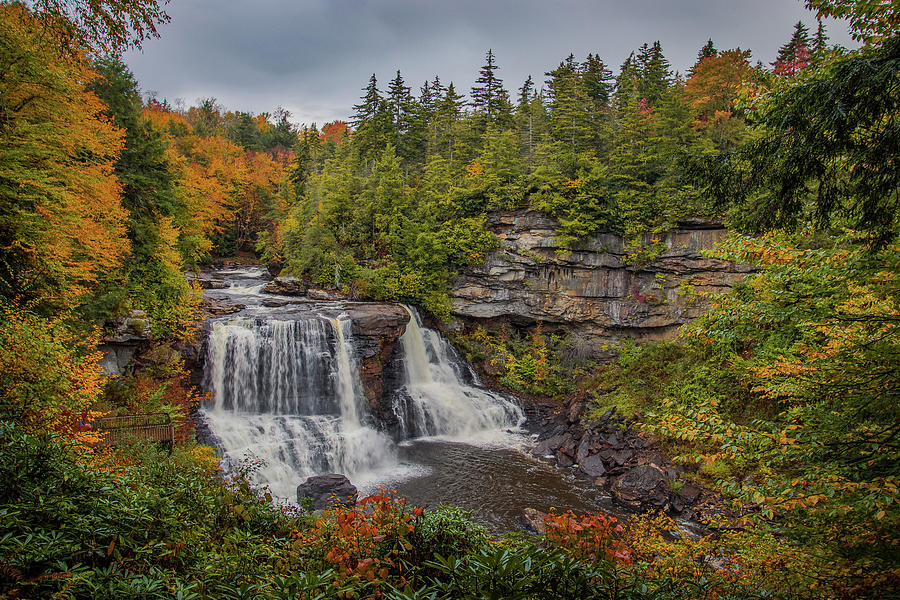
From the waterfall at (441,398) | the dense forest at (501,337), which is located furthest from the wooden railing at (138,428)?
the waterfall at (441,398)

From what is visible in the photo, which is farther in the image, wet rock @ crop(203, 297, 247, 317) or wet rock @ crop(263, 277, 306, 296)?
wet rock @ crop(263, 277, 306, 296)

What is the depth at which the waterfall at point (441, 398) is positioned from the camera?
18.8 metres

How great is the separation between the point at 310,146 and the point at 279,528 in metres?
39.5

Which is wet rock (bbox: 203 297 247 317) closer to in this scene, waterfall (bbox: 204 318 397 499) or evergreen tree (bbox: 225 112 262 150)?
waterfall (bbox: 204 318 397 499)

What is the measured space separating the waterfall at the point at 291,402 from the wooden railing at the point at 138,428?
2192 millimetres

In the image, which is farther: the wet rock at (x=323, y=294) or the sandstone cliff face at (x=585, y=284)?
the wet rock at (x=323, y=294)

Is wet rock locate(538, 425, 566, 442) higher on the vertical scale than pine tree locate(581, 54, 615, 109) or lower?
lower

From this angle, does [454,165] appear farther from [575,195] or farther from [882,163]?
[882,163]

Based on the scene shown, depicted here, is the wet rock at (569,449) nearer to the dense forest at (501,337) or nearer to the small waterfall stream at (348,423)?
the small waterfall stream at (348,423)

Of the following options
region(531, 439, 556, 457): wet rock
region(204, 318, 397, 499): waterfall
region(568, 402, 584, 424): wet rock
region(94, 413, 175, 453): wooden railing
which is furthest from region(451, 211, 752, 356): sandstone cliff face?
region(94, 413, 175, 453): wooden railing

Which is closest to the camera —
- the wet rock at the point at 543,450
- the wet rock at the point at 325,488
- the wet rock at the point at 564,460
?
the wet rock at the point at 325,488

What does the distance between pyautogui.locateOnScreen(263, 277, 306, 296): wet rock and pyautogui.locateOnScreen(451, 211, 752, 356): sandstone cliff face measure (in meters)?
8.98

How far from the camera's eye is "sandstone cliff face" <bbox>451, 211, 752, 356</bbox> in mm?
21547

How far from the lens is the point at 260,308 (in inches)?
784
